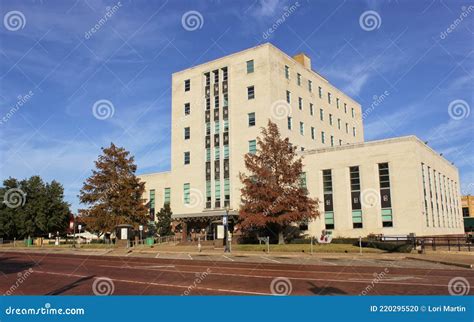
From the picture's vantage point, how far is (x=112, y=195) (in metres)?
57.2

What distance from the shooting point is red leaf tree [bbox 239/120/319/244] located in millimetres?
40750

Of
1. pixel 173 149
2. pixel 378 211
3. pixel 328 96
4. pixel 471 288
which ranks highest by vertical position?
pixel 328 96

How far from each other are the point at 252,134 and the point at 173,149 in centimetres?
1490

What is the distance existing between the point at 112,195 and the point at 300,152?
25302 mm

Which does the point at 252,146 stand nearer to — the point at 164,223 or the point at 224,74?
the point at 224,74

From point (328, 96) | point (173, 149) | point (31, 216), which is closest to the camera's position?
point (173, 149)

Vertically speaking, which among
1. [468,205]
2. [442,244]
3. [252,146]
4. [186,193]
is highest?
[252,146]

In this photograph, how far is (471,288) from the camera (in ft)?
46.0

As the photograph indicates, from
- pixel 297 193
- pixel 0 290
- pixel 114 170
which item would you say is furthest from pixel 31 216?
pixel 0 290

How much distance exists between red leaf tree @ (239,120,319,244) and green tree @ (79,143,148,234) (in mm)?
19712

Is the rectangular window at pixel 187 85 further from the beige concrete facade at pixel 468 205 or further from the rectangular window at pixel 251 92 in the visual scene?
the beige concrete facade at pixel 468 205

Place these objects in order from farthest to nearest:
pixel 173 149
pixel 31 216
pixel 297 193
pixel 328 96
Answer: pixel 31 216 → pixel 328 96 → pixel 173 149 → pixel 297 193

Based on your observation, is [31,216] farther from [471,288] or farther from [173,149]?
[471,288]

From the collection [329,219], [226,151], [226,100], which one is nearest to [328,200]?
[329,219]
